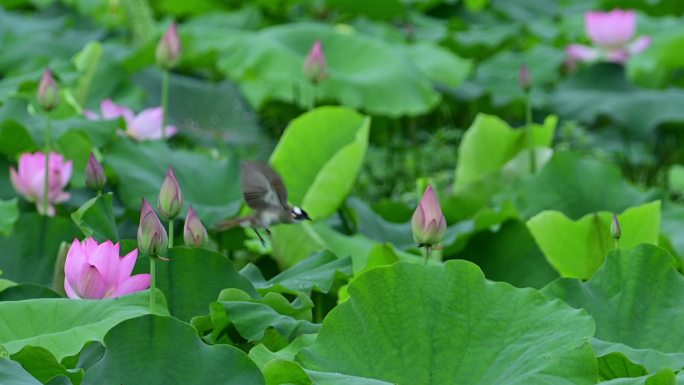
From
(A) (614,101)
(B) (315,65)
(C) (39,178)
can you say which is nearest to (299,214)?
(C) (39,178)

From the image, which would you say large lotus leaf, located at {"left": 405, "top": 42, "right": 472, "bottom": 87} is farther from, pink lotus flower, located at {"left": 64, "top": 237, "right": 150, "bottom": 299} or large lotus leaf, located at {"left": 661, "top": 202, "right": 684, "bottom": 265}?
pink lotus flower, located at {"left": 64, "top": 237, "right": 150, "bottom": 299}

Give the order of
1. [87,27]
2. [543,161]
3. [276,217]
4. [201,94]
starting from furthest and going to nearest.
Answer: [87,27]
[201,94]
[543,161]
[276,217]

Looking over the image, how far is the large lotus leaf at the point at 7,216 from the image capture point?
6.31ft

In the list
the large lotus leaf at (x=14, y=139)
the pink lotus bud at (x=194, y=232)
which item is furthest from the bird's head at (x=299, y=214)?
the large lotus leaf at (x=14, y=139)

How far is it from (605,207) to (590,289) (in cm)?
78

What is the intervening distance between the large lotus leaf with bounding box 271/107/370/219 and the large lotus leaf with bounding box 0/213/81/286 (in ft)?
1.56

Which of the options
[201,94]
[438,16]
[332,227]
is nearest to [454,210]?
[332,227]

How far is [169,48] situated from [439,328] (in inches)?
45.9

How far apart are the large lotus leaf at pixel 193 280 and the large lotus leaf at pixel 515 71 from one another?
8.60ft

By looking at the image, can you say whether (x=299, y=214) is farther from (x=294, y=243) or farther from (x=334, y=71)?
(x=334, y=71)

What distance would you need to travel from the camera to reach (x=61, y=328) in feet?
4.78

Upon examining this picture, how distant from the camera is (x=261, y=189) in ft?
5.57

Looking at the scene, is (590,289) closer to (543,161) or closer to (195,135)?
(543,161)

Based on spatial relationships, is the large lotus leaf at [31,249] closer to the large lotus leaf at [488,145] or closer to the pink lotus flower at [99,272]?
the pink lotus flower at [99,272]
